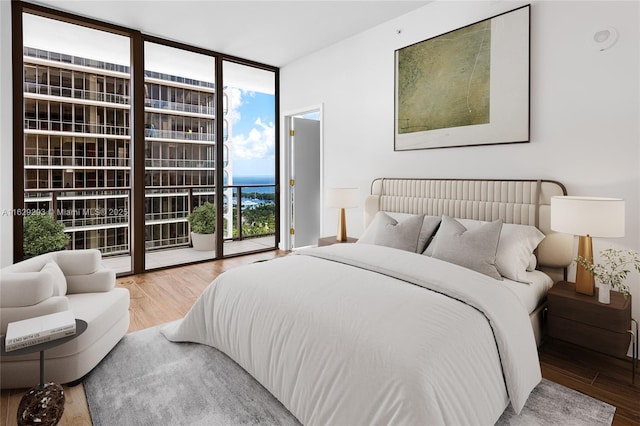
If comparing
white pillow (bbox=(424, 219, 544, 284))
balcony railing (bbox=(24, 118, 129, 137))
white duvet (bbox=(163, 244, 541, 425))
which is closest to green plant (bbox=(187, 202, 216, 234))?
balcony railing (bbox=(24, 118, 129, 137))

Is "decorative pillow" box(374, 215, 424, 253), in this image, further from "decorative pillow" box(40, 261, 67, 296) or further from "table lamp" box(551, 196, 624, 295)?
"decorative pillow" box(40, 261, 67, 296)

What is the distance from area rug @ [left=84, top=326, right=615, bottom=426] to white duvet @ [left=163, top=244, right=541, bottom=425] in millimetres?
108

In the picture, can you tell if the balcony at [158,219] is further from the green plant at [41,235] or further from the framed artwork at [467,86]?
the framed artwork at [467,86]

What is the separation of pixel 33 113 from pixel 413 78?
411cm

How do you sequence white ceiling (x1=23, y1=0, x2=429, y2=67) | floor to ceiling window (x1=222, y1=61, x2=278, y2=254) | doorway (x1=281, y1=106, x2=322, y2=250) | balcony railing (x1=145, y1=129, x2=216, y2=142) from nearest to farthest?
white ceiling (x1=23, y1=0, x2=429, y2=67) → balcony railing (x1=145, y1=129, x2=216, y2=142) → floor to ceiling window (x1=222, y1=61, x2=278, y2=254) → doorway (x1=281, y1=106, x2=322, y2=250)

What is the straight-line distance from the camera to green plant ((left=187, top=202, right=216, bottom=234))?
5551 mm

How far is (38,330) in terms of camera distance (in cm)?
173

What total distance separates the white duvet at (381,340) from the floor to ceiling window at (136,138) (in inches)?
118

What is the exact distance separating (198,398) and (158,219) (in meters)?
3.60

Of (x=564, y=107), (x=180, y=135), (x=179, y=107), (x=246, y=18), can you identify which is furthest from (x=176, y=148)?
(x=564, y=107)

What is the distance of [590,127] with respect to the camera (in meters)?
2.59

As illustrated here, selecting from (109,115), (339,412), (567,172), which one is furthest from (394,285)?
(109,115)

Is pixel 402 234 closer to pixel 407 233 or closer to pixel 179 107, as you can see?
pixel 407 233

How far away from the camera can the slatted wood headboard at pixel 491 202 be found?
8.93ft
